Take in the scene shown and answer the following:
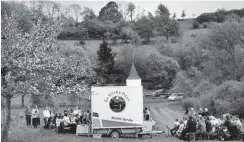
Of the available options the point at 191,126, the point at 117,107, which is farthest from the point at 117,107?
the point at 191,126

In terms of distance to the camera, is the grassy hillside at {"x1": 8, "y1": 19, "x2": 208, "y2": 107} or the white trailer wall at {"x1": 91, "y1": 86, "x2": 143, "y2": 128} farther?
the grassy hillside at {"x1": 8, "y1": 19, "x2": 208, "y2": 107}

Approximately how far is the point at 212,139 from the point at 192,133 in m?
1.36

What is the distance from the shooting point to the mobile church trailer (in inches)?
821

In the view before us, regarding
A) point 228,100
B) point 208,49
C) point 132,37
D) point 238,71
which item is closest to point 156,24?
point 132,37

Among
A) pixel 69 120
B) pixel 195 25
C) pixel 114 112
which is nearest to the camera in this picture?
pixel 114 112

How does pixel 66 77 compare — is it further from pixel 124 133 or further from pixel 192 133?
pixel 192 133

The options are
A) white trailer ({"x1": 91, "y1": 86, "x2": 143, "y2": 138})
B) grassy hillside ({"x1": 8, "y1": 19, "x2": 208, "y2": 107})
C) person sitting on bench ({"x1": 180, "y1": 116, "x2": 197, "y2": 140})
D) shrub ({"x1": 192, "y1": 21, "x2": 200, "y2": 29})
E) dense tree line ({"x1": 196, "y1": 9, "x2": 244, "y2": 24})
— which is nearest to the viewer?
person sitting on bench ({"x1": 180, "y1": 116, "x2": 197, "y2": 140})

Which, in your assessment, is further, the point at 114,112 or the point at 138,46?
the point at 138,46

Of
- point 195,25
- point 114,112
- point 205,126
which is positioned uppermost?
point 195,25

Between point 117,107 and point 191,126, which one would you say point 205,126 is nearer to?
point 191,126

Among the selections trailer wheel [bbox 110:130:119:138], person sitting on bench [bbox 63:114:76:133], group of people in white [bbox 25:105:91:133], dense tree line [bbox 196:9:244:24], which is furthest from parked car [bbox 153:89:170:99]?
dense tree line [bbox 196:9:244:24]

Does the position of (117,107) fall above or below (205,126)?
above

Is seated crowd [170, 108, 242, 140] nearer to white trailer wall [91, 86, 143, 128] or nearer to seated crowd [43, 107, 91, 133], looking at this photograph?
white trailer wall [91, 86, 143, 128]

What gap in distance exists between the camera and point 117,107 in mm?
21016
